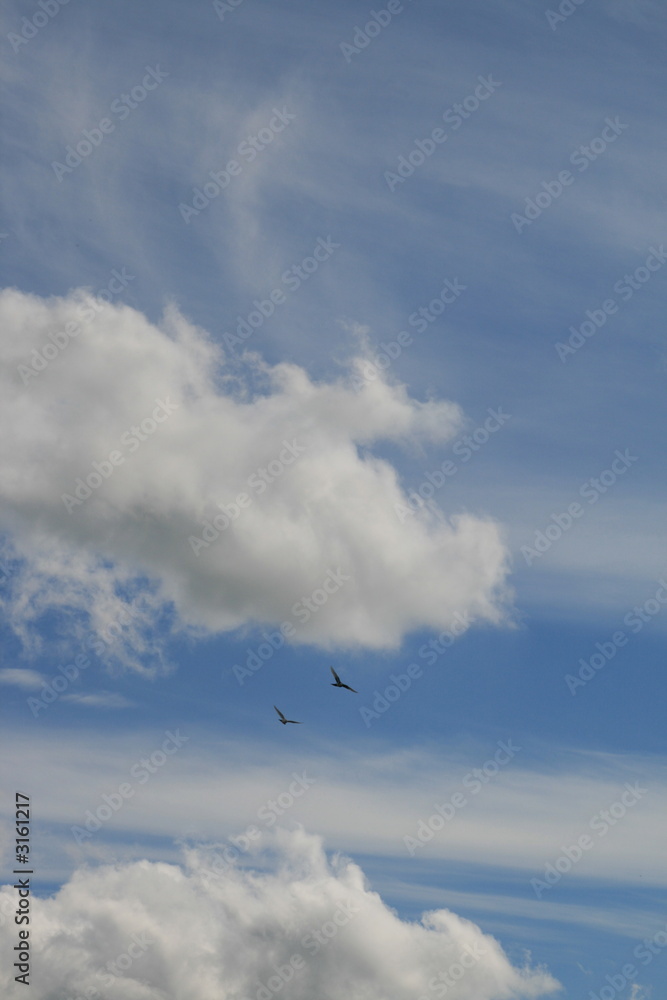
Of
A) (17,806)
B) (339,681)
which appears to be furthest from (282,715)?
(17,806)

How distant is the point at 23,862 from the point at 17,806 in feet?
22.8

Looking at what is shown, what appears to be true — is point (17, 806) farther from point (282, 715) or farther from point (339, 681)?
point (339, 681)

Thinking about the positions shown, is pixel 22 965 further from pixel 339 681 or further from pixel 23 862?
pixel 339 681

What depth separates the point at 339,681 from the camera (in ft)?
507

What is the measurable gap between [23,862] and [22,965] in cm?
1314

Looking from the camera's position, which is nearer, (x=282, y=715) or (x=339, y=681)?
(x=339, y=681)

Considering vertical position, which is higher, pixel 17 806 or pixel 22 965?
pixel 17 806

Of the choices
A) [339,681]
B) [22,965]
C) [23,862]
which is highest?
[339,681]

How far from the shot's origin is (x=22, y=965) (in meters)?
164

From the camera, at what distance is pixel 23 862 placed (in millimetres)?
162875

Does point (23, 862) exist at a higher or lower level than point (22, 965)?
higher

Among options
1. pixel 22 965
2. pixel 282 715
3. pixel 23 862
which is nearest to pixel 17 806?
pixel 23 862

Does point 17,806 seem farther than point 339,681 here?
Yes

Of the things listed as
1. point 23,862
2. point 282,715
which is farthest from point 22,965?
point 282,715
